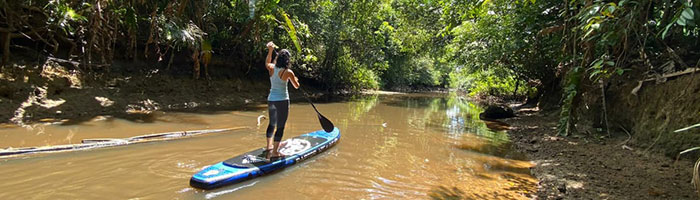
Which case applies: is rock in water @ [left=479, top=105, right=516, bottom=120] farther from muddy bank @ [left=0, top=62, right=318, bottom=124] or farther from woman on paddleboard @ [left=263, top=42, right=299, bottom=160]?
woman on paddleboard @ [left=263, top=42, right=299, bottom=160]

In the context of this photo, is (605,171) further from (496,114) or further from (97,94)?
(97,94)

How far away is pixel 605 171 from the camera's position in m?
4.75

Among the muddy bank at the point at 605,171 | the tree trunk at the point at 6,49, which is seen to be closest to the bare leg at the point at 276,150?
the muddy bank at the point at 605,171

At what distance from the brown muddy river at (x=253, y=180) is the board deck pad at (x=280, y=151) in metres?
0.24

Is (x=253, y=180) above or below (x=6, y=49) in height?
below

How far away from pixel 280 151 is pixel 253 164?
2.86 ft

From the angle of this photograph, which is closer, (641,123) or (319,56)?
(641,123)

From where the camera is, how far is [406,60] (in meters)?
35.3

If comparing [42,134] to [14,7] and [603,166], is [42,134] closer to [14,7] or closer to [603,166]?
[14,7]

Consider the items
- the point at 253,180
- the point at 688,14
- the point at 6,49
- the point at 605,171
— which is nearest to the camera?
the point at 688,14

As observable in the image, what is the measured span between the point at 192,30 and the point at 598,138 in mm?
10103

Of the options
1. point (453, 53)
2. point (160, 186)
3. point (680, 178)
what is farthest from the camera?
point (453, 53)

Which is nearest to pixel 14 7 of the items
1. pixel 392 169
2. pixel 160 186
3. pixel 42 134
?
pixel 42 134

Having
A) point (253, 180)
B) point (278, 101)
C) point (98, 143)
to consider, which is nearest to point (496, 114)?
point (278, 101)
